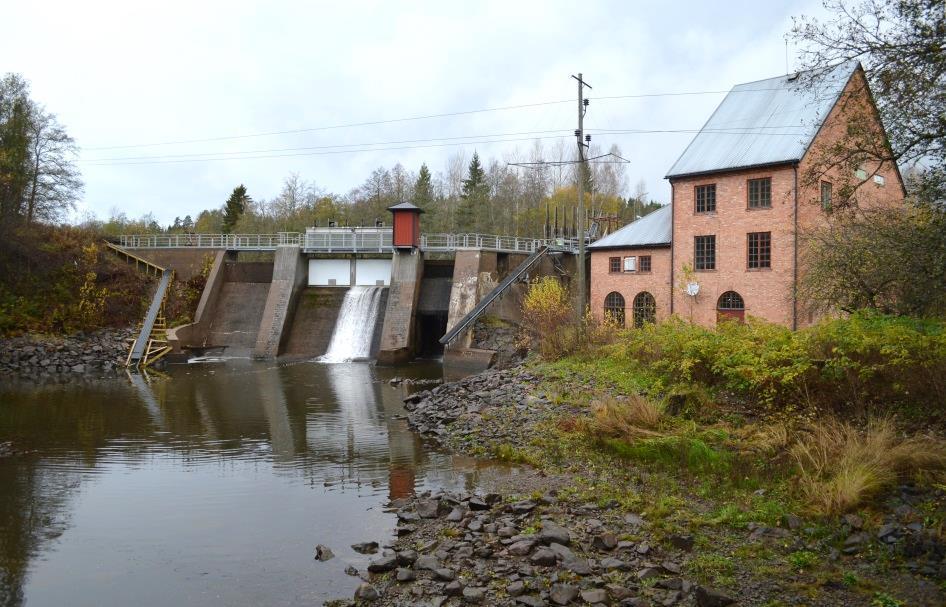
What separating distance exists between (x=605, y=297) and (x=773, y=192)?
29.2 feet

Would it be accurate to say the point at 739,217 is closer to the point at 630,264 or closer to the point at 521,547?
the point at 630,264

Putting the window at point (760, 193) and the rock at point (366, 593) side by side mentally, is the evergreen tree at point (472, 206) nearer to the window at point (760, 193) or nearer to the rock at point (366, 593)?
the window at point (760, 193)

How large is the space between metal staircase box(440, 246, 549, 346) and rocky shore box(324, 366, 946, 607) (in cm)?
2154

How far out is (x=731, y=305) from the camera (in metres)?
26.7

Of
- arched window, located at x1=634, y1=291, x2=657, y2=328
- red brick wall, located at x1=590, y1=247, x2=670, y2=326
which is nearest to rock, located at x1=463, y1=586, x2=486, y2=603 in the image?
red brick wall, located at x1=590, y1=247, x2=670, y2=326

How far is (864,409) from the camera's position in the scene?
A: 11.2 meters

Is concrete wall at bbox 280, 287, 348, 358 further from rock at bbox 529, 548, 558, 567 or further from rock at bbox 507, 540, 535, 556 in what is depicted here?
rock at bbox 529, 548, 558, 567

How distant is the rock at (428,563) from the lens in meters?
7.72

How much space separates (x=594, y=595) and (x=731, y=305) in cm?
2214

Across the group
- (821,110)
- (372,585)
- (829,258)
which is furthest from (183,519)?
(821,110)

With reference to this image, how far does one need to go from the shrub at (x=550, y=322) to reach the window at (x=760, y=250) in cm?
726

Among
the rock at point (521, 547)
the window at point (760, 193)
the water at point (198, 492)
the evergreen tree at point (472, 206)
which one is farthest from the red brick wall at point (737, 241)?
the evergreen tree at point (472, 206)

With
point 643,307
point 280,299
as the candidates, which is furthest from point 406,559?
point 280,299

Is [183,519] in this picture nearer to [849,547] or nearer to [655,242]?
[849,547]
